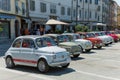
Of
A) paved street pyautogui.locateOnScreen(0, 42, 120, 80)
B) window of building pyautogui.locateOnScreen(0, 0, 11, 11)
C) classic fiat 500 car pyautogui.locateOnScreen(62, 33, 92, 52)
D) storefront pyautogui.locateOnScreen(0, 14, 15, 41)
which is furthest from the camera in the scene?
storefront pyautogui.locateOnScreen(0, 14, 15, 41)

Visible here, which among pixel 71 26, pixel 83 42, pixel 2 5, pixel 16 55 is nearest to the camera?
pixel 16 55

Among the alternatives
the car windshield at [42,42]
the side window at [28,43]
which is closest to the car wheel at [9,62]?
the side window at [28,43]

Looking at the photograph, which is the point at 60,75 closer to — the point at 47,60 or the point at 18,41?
the point at 47,60

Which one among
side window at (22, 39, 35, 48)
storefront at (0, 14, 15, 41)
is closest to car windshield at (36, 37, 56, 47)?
side window at (22, 39, 35, 48)

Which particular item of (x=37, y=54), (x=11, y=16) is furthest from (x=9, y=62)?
(x=11, y=16)

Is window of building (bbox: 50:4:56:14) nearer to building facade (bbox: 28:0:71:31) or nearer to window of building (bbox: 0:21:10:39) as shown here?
building facade (bbox: 28:0:71:31)

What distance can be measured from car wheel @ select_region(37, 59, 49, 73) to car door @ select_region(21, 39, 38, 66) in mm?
336

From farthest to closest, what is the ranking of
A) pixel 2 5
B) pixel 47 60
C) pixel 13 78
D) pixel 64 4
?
pixel 64 4 < pixel 2 5 < pixel 47 60 < pixel 13 78

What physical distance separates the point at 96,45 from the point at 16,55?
1335cm

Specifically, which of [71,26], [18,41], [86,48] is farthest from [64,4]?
[18,41]

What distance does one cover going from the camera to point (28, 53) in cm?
1447

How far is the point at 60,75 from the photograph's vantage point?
13.3m

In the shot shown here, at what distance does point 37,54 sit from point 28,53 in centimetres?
59

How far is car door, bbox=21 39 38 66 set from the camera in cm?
1428
